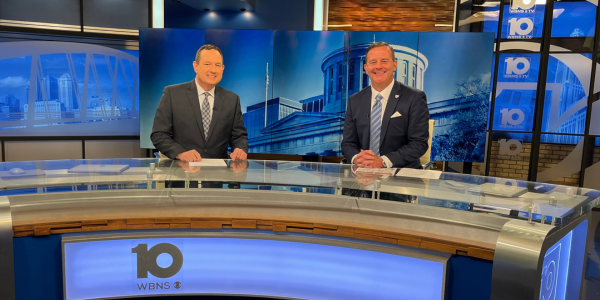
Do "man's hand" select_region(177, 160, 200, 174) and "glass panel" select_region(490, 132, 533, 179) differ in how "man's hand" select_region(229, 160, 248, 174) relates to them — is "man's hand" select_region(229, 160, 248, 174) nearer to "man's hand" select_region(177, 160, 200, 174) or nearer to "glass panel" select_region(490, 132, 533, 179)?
"man's hand" select_region(177, 160, 200, 174)

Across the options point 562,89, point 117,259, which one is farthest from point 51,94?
point 562,89

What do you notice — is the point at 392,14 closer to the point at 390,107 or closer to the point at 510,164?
the point at 510,164

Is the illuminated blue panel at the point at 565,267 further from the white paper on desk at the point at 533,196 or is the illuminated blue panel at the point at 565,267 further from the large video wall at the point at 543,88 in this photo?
the large video wall at the point at 543,88

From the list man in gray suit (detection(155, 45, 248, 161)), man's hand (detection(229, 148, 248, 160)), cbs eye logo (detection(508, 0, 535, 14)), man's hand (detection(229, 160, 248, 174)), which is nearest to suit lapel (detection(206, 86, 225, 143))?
man in gray suit (detection(155, 45, 248, 161))

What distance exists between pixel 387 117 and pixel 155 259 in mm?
1481

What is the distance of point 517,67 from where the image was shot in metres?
5.31

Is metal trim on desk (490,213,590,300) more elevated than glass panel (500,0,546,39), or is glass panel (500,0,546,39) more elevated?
glass panel (500,0,546,39)

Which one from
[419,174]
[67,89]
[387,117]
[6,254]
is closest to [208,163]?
[6,254]

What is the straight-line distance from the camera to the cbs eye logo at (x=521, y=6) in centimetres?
522

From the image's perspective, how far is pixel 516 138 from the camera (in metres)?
5.43

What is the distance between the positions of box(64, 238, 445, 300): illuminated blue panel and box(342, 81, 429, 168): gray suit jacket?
98 cm

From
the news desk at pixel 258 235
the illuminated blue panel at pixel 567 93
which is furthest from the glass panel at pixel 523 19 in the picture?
the news desk at pixel 258 235

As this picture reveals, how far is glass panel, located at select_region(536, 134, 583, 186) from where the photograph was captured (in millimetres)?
5223

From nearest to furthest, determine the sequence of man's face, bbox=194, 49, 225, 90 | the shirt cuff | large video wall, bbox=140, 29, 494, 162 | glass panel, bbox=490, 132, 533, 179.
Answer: the shirt cuff, man's face, bbox=194, 49, 225, 90, large video wall, bbox=140, 29, 494, 162, glass panel, bbox=490, 132, 533, 179
